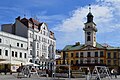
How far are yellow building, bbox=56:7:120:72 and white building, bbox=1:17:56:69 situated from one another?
8.66 m

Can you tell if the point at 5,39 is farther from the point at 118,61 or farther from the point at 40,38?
the point at 118,61

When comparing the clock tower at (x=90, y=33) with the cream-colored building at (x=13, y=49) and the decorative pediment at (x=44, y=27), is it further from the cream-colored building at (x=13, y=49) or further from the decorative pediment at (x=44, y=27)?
the cream-colored building at (x=13, y=49)

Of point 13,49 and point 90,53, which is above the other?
point 13,49

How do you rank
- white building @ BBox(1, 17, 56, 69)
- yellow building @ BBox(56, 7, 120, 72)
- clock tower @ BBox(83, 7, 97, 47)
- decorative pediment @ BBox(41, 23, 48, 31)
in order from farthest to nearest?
clock tower @ BBox(83, 7, 97, 47)
yellow building @ BBox(56, 7, 120, 72)
decorative pediment @ BBox(41, 23, 48, 31)
white building @ BBox(1, 17, 56, 69)

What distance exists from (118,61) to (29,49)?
27250 mm

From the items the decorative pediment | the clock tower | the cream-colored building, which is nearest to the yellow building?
the clock tower

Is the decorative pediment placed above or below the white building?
above

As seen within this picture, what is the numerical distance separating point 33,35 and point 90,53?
20579 millimetres

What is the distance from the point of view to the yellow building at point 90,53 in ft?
275

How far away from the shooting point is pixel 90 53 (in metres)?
86.9

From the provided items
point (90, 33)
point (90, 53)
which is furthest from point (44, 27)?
point (90, 53)

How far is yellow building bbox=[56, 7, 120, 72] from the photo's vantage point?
275 ft

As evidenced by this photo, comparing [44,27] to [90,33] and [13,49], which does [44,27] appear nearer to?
[90,33]

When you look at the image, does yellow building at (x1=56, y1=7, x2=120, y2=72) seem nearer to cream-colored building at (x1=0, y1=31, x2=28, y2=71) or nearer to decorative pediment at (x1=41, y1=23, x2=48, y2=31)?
decorative pediment at (x1=41, y1=23, x2=48, y2=31)
